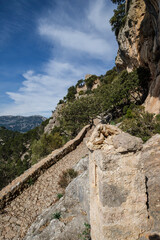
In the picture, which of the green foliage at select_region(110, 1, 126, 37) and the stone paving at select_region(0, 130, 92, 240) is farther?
the green foliage at select_region(110, 1, 126, 37)

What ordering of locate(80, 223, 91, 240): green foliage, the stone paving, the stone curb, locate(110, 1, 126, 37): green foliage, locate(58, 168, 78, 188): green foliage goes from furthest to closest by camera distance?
locate(110, 1, 126, 37): green foliage, locate(58, 168, 78, 188): green foliage, the stone curb, the stone paving, locate(80, 223, 91, 240): green foliage

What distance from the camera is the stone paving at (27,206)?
16.9 feet

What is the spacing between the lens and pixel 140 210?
8.14 feet

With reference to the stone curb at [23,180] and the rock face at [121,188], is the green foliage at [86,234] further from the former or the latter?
the stone curb at [23,180]

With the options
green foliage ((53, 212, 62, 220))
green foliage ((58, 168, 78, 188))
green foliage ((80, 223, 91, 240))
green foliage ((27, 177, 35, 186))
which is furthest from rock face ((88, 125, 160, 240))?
green foliage ((27, 177, 35, 186))

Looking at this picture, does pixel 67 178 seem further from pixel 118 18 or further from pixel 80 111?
pixel 118 18

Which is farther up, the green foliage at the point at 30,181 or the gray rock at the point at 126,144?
the gray rock at the point at 126,144

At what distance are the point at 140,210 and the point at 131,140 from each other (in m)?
1.56

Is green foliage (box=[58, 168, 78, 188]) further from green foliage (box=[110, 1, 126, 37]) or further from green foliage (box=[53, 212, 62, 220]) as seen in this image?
green foliage (box=[110, 1, 126, 37])

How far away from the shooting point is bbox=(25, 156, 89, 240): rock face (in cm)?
360

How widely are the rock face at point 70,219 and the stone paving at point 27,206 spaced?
1.14 meters

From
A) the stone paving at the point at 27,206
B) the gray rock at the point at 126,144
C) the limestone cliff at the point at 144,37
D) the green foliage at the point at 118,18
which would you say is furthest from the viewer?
the green foliage at the point at 118,18

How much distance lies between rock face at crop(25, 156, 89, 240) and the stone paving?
1.14 meters

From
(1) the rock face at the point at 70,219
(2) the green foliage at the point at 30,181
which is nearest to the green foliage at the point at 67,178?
(1) the rock face at the point at 70,219
